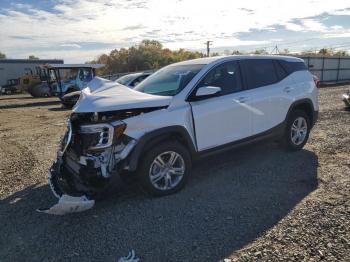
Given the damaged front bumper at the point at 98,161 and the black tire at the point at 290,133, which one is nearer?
the damaged front bumper at the point at 98,161

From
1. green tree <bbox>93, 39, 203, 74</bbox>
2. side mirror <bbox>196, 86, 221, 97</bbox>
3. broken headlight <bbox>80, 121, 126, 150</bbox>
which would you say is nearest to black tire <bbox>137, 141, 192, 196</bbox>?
broken headlight <bbox>80, 121, 126, 150</bbox>

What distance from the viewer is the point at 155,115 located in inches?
175

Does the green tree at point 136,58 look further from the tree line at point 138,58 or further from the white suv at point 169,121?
the white suv at point 169,121

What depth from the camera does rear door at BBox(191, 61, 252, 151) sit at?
4.88 m

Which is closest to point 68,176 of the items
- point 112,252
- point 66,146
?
point 66,146

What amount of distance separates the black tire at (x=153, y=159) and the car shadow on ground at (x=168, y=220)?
4.2 inches

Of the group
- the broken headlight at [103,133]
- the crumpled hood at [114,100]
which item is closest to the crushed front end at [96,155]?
the broken headlight at [103,133]

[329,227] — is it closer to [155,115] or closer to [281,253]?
[281,253]

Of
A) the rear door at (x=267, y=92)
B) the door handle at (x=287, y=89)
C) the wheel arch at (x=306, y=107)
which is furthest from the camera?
the wheel arch at (x=306, y=107)

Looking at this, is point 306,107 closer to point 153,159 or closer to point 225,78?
point 225,78

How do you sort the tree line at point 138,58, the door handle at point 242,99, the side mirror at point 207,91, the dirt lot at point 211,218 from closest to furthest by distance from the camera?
the dirt lot at point 211,218 → the side mirror at point 207,91 → the door handle at point 242,99 → the tree line at point 138,58

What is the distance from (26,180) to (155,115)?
8.97ft

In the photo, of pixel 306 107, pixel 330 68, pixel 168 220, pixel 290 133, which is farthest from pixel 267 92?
pixel 330 68

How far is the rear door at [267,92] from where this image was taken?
5609mm
